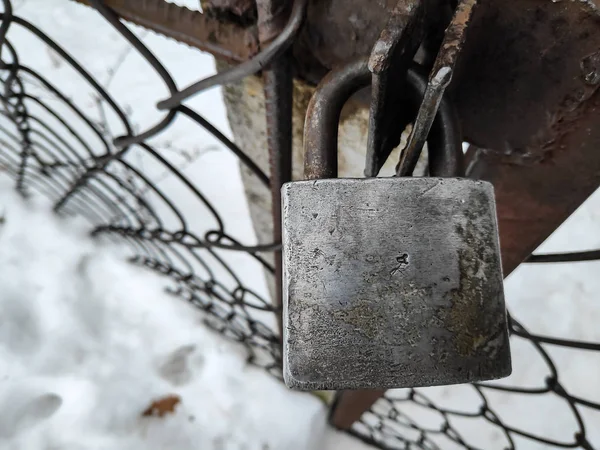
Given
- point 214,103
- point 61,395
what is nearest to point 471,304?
point 61,395

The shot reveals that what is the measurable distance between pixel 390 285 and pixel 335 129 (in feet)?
0.43

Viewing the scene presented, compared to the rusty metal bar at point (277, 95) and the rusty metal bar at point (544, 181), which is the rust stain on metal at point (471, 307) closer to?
Answer: the rusty metal bar at point (544, 181)

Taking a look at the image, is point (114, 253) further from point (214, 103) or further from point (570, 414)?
point (570, 414)

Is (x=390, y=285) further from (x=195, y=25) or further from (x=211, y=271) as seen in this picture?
(x=211, y=271)

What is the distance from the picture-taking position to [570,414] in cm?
150

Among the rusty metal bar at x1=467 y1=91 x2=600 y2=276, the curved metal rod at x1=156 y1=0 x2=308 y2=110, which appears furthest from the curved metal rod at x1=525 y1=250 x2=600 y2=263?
the curved metal rod at x1=156 y1=0 x2=308 y2=110

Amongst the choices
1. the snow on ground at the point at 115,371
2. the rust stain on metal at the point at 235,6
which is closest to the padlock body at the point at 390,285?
the rust stain on metal at the point at 235,6

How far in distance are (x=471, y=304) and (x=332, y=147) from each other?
160mm

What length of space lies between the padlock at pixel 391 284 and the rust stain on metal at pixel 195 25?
20 cm

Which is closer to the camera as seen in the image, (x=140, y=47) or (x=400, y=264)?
(x=400, y=264)

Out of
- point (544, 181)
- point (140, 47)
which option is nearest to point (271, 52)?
point (140, 47)

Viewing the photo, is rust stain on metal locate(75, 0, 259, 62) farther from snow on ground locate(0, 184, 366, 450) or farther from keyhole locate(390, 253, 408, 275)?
snow on ground locate(0, 184, 366, 450)

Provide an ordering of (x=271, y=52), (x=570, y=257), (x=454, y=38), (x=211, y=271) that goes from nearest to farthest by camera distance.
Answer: (x=454, y=38), (x=271, y=52), (x=570, y=257), (x=211, y=271)

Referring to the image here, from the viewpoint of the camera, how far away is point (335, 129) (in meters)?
0.39
